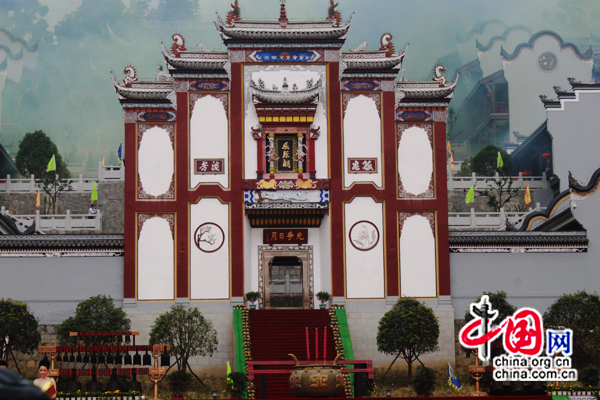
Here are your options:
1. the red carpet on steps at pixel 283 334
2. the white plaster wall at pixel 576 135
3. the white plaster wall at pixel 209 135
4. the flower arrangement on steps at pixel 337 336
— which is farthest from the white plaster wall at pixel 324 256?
the white plaster wall at pixel 576 135

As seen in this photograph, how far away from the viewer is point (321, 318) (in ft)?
75.0

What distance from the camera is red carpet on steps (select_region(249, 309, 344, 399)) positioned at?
2108cm

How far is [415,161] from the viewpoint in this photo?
79.5 feet

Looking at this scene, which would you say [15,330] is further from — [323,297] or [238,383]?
[323,297]

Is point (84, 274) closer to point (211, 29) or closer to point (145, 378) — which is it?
point (145, 378)

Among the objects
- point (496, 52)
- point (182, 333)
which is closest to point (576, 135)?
point (182, 333)

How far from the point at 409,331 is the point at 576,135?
1815cm

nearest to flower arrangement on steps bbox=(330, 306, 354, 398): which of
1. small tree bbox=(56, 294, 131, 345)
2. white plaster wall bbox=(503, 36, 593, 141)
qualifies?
small tree bbox=(56, 294, 131, 345)

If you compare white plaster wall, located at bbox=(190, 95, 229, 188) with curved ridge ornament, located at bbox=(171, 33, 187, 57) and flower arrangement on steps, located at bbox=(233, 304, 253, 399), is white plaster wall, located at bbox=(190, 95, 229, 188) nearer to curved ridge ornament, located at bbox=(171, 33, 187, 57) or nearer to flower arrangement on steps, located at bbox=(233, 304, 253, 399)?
curved ridge ornament, located at bbox=(171, 33, 187, 57)

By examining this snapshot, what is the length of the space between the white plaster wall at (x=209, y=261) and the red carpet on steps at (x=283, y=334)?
4.42 feet

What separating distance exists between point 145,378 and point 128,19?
2049 inches

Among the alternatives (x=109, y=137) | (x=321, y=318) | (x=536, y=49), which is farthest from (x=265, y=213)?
(x=109, y=137)
